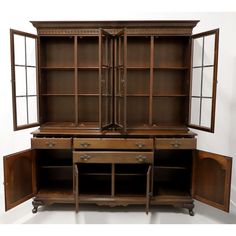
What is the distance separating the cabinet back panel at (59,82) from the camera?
260cm

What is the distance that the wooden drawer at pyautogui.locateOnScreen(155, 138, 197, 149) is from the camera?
2232 millimetres

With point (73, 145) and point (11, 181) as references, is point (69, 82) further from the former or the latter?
point (11, 181)

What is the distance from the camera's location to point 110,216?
7.45ft

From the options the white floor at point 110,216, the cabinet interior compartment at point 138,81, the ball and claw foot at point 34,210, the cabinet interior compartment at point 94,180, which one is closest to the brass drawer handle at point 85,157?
the cabinet interior compartment at point 94,180

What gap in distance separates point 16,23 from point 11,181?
1.59 meters

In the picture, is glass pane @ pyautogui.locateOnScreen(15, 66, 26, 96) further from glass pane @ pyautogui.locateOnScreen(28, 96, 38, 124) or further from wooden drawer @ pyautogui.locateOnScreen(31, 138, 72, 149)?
wooden drawer @ pyautogui.locateOnScreen(31, 138, 72, 149)

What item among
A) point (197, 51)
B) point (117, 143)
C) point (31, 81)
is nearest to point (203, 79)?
point (197, 51)

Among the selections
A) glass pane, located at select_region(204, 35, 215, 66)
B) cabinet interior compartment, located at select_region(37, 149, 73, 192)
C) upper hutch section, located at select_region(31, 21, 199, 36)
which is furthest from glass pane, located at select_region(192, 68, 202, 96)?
cabinet interior compartment, located at select_region(37, 149, 73, 192)

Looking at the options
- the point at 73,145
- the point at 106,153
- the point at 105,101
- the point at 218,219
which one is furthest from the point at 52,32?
the point at 218,219

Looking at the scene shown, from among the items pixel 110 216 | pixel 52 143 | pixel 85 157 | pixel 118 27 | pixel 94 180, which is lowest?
pixel 110 216

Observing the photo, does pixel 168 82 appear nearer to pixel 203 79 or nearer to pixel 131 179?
pixel 203 79

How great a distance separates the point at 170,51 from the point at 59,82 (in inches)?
45.4

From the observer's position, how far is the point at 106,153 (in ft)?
7.21

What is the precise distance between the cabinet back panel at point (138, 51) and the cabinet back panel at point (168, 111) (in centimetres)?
39
